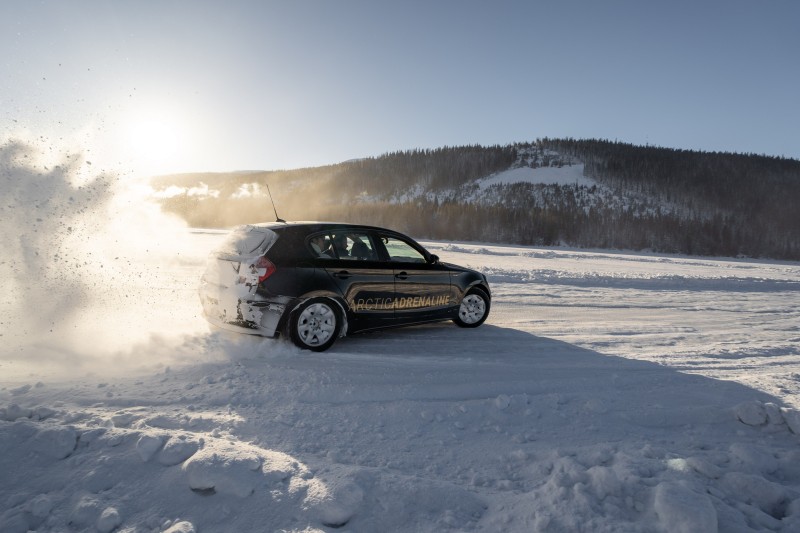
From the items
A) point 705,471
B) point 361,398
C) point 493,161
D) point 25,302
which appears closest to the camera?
point 705,471

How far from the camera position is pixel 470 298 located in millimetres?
7375

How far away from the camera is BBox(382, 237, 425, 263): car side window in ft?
21.7

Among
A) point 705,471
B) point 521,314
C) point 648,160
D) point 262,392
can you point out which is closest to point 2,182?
point 262,392

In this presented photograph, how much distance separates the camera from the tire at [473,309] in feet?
23.9

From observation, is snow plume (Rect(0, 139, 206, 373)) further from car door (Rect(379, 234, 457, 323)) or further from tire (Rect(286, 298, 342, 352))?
car door (Rect(379, 234, 457, 323))

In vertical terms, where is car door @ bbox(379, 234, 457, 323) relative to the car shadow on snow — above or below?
above

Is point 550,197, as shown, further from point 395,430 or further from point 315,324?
point 395,430

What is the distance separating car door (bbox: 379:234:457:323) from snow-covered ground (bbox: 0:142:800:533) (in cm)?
39

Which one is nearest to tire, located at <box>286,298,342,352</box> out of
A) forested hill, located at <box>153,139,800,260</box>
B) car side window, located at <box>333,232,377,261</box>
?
car side window, located at <box>333,232,377,261</box>

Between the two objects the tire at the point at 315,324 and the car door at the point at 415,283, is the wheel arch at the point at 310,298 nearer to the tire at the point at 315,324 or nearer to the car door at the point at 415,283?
the tire at the point at 315,324

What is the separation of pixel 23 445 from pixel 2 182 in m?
6.92

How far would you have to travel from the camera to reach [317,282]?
5.62 metres

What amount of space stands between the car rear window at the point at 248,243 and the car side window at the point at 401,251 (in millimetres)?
1660

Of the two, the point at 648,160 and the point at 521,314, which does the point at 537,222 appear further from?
the point at 648,160
